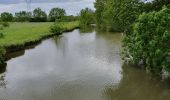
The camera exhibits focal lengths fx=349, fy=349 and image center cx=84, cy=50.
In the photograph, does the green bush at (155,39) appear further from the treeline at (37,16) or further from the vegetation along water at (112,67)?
the treeline at (37,16)

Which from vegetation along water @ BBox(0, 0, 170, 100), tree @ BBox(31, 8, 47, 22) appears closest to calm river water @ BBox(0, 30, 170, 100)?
vegetation along water @ BBox(0, 0, 170, 100)

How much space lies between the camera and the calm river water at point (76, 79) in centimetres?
2209

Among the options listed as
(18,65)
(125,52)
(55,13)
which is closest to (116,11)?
(125,52)

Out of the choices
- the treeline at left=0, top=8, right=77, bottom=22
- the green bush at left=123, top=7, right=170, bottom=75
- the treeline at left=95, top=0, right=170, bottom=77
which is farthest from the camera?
the treeline at left=0, top=8, right=77, bottom=22

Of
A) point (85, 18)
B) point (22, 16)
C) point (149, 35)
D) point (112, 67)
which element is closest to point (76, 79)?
point (112, 67)

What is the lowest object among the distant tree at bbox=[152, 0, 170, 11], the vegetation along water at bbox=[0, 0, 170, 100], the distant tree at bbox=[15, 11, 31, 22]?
the distant tree at bbox=[15, 11, 31, 22]

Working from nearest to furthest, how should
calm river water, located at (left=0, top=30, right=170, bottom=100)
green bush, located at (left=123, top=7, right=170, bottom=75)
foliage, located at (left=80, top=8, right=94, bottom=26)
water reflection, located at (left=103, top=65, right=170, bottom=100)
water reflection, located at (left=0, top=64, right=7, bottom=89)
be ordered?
water reflection, located at (left=103, top=65, right=170, bottom=100) < green bush, located at (left=123, top=7, right=170, bottom=75) < calm river water, located at (left=0, top=30, right=170, bottom=100) < water reflection, located at (left=0, top=64, right=7, bottom=89) < foliage, located at (left=80, top=8, right=94, bottom=26)

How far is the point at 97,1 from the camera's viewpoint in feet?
247

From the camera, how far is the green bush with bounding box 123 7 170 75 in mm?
21688

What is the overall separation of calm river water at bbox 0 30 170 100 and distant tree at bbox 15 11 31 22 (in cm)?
6461

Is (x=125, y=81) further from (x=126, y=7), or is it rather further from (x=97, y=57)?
(x=97, y=57)

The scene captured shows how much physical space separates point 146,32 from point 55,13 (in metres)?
87.8

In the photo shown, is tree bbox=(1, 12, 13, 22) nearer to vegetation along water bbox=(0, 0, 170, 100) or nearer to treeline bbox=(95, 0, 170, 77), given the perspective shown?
vegetation along water bbox=(0, 0, 170, 100)

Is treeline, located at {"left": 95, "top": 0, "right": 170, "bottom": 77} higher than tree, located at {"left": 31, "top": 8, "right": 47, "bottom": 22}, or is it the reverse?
treeline, located at {"left": 95, "top": 0, "right": 170, "bottom": 77}
